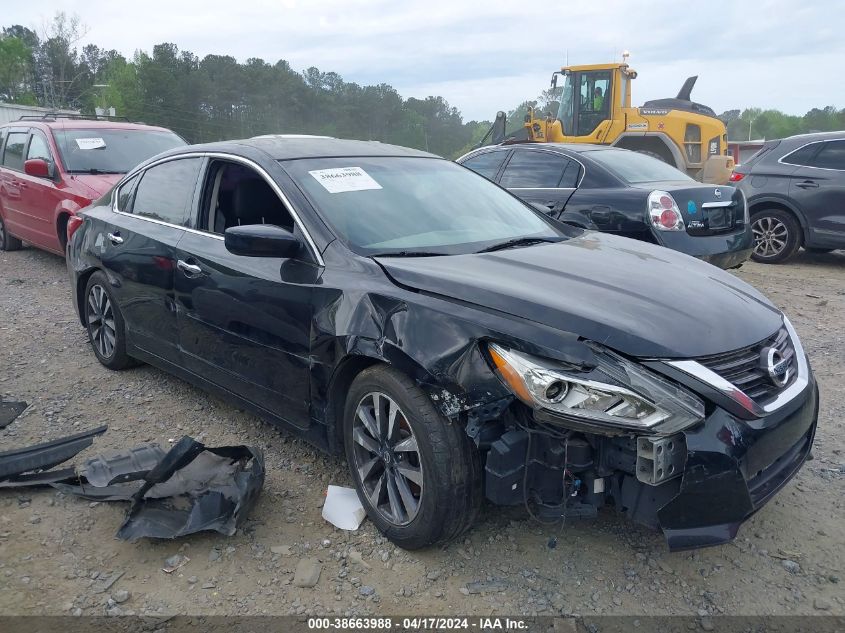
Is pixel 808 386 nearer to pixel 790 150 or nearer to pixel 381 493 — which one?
pixel 381 493

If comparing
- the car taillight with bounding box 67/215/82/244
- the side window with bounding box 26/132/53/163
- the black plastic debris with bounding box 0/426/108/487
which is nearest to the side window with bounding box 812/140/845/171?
the car taillight with bounding box 67/215/82/244

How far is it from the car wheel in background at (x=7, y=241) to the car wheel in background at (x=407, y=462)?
836 cm

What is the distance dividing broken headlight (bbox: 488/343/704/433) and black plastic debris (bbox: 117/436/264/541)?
4.52ft

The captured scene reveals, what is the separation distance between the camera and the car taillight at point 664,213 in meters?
6.20

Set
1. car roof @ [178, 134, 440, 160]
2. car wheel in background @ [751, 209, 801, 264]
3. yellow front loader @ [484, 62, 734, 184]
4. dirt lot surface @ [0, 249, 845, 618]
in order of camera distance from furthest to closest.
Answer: yellow front loader @ [484, 62, 734, 184] → car wheel in background @ [751, 209, 801, 264] → car roof @ [178, 134, 440, 160] → dirt lot surface @ [0, 249, 845, 618]

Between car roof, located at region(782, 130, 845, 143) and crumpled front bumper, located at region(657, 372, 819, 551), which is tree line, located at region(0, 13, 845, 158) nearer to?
car roof, located at region(782, 130, 845, 143)

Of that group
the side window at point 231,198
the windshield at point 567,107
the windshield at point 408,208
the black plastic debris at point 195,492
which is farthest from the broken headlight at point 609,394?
the windshield at point 567,107

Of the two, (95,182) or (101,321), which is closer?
(101,321)

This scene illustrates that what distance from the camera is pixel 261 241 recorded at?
303cm

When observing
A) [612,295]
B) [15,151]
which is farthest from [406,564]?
[15,151]

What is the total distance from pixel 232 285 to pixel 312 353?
677 millimetres

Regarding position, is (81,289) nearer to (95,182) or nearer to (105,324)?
(105,324)

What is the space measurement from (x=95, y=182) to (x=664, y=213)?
5.64 metres

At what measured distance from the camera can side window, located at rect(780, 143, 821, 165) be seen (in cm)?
870
